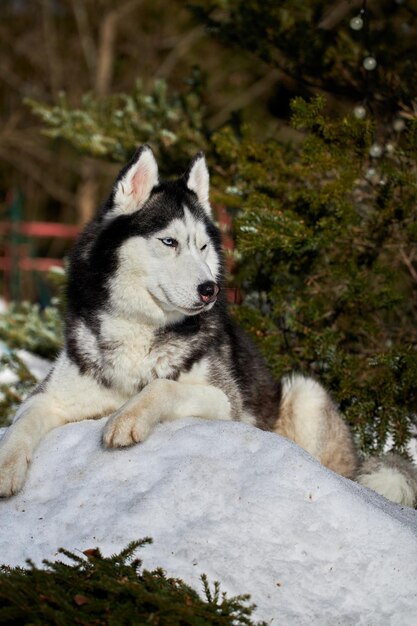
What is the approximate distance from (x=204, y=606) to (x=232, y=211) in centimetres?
469

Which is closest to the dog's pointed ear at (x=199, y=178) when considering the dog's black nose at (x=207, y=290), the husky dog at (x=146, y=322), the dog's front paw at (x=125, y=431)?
the husky dog at (x=146, y=322)

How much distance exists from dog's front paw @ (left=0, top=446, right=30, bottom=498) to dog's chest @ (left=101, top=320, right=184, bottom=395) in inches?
26.7

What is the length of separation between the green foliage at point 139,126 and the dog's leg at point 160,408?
3384 millimetres

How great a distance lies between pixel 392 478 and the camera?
180 inches

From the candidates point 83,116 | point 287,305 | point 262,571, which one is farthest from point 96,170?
point 262,571

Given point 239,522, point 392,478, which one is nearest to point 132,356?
point 239,522

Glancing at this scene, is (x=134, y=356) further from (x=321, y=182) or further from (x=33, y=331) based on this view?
(x=33, y=331)

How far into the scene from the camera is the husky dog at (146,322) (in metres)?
4.07

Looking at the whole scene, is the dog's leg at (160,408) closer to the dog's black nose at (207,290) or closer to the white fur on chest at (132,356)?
the white fur on chest at (132,356)

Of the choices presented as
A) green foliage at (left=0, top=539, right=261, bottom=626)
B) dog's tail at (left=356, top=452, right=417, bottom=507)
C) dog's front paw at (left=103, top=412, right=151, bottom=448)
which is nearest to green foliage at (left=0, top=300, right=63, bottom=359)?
dog's tail at (left=356, top=452, right=417, bottom=507)

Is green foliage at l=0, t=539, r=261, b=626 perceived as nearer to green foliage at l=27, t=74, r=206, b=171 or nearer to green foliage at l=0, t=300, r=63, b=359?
green foliage at l=0, t=300, r=63, b=359

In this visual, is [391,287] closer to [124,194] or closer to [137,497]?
[124,194]

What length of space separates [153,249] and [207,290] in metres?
0.40

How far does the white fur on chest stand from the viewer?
13.9 feet
